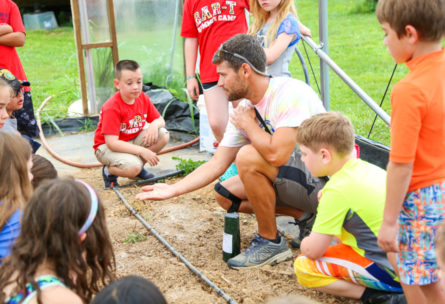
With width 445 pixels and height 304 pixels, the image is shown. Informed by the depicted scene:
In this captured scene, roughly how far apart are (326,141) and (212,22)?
2174 millimetres

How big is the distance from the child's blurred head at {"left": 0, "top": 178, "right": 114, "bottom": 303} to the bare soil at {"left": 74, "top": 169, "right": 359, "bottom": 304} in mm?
987

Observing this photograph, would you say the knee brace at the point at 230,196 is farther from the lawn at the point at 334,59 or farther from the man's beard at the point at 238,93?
the lawn at the point at 334,59

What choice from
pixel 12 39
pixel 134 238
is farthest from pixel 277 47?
pixel 12 39

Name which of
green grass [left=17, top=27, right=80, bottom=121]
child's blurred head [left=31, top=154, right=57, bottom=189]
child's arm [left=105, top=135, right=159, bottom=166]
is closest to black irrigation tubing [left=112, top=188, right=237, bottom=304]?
child's arm [left=105, top=135, right=159, bottom=166]

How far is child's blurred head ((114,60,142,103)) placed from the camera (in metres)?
4.70

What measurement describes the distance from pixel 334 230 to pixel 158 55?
503 cm

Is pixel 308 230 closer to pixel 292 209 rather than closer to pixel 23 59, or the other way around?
pixel 292 209

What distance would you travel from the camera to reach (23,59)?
12633 mm

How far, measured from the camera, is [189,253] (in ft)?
11.6

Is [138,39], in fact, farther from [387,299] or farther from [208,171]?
[387,299]

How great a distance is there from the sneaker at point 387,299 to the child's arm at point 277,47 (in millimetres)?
1785

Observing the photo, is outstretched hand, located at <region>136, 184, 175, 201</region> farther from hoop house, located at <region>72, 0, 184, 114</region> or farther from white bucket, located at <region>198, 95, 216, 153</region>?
hoop house, located at <region>72, 0, 184, 114</region>

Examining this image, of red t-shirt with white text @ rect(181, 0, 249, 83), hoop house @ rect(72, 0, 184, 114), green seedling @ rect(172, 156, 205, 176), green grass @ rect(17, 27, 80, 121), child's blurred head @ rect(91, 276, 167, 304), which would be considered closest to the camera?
child's blurred head @ rect(91, 276, 167, 304)

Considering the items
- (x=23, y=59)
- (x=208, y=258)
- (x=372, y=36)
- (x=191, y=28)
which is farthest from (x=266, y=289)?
(x=23, y=59)
